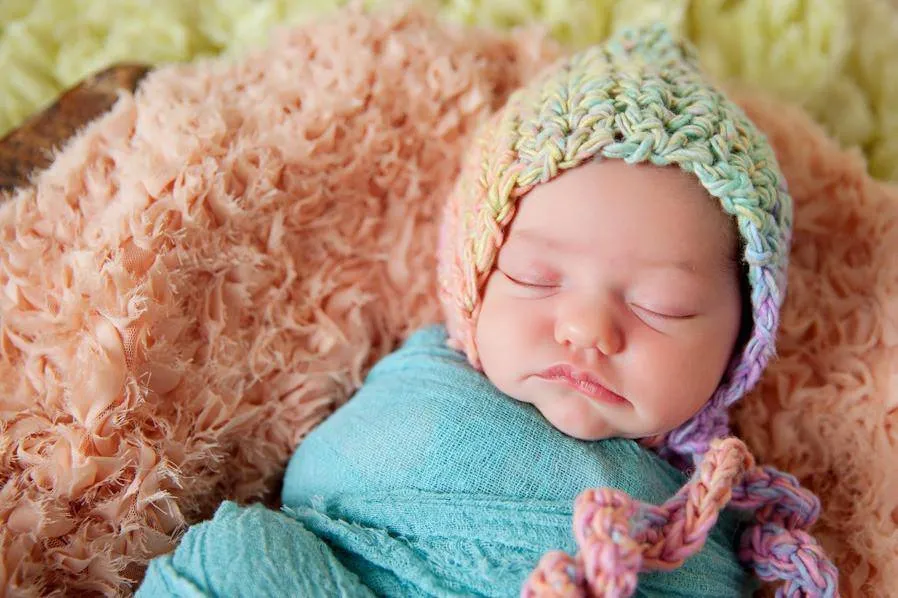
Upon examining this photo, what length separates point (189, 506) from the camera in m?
1.09

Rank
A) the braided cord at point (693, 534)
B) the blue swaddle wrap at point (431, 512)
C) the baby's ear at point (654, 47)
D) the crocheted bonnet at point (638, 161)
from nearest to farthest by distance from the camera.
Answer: the braided cord at point (693, 534), the blue swaddle wrap at point (431, 512), the crocheted bonnet at point (638, 161), the baby's ear at point (654, 47)

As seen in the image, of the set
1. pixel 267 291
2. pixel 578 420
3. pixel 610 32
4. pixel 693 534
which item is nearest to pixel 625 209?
pixel 578 420

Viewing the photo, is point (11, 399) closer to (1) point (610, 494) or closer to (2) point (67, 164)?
(2) point (67, 164)

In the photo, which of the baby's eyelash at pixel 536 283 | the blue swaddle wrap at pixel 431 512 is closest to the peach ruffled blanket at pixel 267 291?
the blue swaddle wrap at pixel 431 512

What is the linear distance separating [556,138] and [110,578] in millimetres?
820

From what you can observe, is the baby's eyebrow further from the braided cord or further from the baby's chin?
the braided cord

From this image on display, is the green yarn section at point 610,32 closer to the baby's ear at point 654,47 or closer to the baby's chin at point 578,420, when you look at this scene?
the baby's ear at point 654,47

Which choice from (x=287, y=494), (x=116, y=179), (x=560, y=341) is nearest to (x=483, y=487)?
(x=560, y=341)

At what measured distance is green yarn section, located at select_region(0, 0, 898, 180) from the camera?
157 centimetres

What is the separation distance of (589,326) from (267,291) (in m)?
A: 0.53

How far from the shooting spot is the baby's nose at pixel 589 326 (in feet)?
3.17

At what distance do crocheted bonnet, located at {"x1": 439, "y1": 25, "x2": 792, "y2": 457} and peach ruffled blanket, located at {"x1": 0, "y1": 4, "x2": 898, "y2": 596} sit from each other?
0.18 metres

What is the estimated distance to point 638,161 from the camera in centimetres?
102

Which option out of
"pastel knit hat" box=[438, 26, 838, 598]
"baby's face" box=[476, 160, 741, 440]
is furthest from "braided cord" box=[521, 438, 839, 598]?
"baby's face" box=[476, 160, 741, 440]
